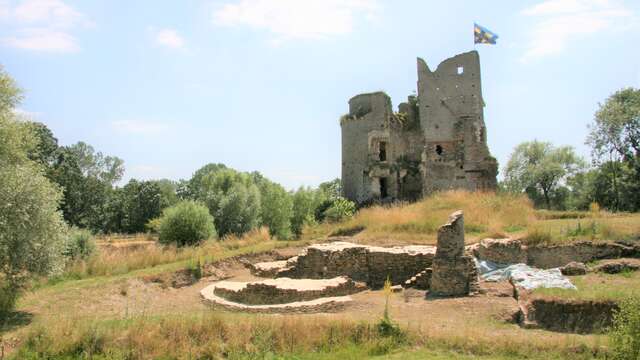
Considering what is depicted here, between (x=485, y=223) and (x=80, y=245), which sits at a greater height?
(x=485, y=223)

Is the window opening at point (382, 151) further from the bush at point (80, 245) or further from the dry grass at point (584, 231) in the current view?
the bush at point (80, 245)

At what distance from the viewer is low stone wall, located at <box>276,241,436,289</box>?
16.2 m

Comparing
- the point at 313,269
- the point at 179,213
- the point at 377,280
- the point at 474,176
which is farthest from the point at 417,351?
the point at 474,176

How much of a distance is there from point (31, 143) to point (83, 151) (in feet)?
183

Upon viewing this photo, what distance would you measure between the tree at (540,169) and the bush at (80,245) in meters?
44.1

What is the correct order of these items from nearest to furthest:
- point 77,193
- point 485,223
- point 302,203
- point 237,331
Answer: point 237,331 < point 485,223 < point 302,203 < point 77,193

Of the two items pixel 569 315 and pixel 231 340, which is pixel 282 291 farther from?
pixel 569 315

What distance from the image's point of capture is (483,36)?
31703 millimetres

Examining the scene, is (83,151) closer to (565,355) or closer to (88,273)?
(88,273)

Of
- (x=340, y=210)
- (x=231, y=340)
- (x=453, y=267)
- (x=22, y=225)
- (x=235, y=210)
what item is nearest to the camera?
(x=231, y=340)

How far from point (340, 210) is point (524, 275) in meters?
17.2

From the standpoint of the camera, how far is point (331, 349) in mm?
9719

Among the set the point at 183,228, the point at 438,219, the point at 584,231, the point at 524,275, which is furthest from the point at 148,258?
the point at 584,231

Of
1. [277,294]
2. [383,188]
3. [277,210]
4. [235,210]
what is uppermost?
[383,188]
